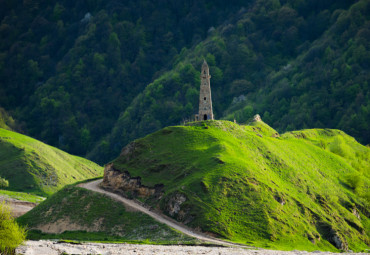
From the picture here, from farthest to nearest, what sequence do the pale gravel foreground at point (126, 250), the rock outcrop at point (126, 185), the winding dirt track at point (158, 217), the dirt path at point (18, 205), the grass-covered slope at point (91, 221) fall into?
the dirt path at point (18, 205), the rock outcrop at point (126, 185), the grass-covered slope at point (91, 221), the winding dirt track at point (158, 217), the pale gravel foreground at point (126, 250)

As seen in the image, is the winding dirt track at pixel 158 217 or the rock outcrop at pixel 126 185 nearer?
the winding dirt track at pixel 158 217

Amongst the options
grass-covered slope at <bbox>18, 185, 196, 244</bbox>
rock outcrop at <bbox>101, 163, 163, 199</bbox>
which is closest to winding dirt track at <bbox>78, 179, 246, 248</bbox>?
grass-covered slope at <bbox>18, 185, 196, 244</bbox>

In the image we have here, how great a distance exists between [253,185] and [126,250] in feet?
101

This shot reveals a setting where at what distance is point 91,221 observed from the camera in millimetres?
120438

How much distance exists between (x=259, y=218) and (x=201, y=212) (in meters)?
10.1

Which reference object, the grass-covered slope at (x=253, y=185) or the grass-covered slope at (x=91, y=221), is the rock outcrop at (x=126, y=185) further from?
the grass-covered slope at (x=91, y=221)

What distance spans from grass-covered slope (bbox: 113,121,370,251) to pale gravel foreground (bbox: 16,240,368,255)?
6673mm

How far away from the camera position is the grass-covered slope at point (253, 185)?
11419 cm

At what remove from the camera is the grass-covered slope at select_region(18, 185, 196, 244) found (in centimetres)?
11238

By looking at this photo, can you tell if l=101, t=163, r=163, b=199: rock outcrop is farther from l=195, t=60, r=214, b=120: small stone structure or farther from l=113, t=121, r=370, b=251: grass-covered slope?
l=195, t=60, r=214, b=120: small stone structure


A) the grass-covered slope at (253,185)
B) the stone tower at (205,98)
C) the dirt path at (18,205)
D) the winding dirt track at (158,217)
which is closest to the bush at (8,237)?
the winding dirt track at (158,217)

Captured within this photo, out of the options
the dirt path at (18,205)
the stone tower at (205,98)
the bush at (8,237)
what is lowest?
the bush at (8,237)

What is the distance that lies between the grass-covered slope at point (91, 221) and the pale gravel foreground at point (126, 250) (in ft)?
13.2

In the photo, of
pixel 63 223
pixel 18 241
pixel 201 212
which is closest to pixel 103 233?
pixel 63 223
